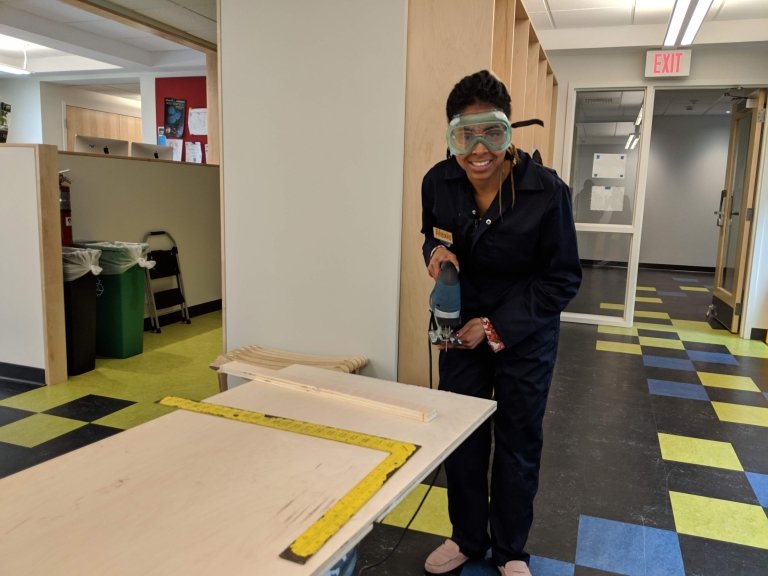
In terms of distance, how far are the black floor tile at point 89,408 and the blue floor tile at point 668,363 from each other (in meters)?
3.91

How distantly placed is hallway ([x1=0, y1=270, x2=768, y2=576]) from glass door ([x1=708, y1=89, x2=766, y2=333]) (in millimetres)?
765

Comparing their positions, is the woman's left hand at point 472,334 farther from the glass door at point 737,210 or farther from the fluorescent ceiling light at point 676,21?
the glass door at point 737,210

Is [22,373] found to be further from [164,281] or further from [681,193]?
[681,193]

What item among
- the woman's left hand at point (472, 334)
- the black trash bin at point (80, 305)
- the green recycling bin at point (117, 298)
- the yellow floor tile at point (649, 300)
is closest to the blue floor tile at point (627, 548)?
the woman's left hand at point (472, 334)

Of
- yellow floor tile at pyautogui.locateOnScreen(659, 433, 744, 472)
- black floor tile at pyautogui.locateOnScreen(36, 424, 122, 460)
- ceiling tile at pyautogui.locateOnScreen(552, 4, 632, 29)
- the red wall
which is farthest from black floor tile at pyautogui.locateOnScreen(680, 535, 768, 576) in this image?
the red wall

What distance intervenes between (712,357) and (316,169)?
13.1 feet

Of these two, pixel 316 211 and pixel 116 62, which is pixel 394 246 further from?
pixel 116 62

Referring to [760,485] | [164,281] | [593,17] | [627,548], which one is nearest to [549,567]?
[627,548]

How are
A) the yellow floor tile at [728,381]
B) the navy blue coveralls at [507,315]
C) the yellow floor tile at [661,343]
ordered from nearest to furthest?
the navy blue coveralls at [507,315]
the yellow floor tile at [728,381]
the yellow floor tile at [661,343]

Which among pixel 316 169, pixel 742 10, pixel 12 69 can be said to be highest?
pixel 12 69

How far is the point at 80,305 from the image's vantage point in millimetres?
4223

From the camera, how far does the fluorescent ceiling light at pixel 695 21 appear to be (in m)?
4.49

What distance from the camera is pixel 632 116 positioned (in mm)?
6469

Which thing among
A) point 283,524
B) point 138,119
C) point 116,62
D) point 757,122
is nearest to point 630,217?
point 757,122
